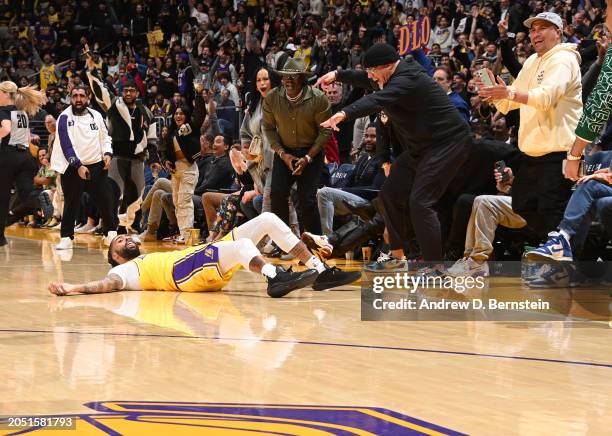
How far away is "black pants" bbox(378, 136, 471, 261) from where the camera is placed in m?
7.27

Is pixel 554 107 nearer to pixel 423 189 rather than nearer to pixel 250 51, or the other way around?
pixel 423 189

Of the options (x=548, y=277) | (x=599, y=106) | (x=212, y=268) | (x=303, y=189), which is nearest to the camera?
(x=599, y=106)

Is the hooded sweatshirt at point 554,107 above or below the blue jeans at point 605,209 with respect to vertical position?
above

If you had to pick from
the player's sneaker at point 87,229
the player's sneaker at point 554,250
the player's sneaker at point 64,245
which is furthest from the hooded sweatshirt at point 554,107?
the player's sneaker at point 87,229

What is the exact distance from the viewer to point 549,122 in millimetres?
6934

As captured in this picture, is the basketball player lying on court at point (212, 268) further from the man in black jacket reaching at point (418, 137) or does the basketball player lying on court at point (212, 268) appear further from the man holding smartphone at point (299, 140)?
the man holding smartphone at point (299, 140)

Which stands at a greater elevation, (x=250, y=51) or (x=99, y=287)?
(x=99, y=287)

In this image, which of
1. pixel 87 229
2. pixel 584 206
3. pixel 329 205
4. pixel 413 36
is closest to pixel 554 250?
pixel 584 206

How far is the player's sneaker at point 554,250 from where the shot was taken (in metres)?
6.45

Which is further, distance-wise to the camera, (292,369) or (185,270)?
(185,270)

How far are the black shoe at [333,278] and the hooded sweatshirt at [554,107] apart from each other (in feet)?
5.10

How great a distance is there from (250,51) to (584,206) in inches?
538

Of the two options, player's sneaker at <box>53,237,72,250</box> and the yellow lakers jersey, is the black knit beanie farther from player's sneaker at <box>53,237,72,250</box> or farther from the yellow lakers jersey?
player's sneaker at <box>53,237,72,250</box>

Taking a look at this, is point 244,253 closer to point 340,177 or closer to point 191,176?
point 340,177
